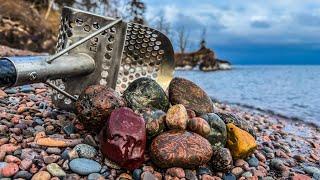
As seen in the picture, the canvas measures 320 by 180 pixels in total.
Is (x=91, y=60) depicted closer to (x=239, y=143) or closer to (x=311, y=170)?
(x=239, y=143)

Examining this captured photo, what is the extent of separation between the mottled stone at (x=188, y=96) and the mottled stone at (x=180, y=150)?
106 centimetres

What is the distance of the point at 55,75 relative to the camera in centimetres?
460

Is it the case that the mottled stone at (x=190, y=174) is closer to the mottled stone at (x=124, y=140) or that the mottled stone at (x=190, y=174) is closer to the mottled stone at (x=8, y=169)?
the mottled stone at (x=124, y=140)

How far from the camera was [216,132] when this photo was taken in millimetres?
4531

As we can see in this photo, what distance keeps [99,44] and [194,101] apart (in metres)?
1.39

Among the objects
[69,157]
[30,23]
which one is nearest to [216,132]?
[69,157]

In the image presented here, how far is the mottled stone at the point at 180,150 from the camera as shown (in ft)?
13.2

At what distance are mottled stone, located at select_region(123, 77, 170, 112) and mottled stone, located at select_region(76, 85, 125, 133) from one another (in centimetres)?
36

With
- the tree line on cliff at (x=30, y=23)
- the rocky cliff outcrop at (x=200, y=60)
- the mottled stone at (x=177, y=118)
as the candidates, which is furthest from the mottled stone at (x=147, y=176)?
the rocky cliff outcrop at (x=200, y=60)

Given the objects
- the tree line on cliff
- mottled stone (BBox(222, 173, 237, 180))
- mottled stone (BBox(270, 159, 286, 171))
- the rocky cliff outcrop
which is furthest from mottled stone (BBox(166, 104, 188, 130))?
the rocky cliff outcrop

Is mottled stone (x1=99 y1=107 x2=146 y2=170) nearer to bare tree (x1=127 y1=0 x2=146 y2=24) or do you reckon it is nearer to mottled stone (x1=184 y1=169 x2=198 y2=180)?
mottled stone (x1=184 y1=169 x2=198 y2=180)

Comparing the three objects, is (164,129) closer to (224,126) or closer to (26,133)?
(224,126)

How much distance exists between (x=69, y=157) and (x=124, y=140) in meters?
0.53

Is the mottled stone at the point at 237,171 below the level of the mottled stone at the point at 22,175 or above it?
above
